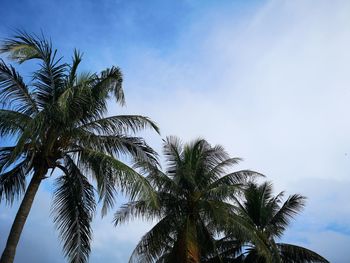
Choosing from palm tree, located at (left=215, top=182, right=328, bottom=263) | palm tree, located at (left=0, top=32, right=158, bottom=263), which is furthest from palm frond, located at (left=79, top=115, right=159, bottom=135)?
palm tree, located at (left=215, top=182, right=328, bottom=263)

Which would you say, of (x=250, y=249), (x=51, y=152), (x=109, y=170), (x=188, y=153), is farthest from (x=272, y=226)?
(x=51, y=152)

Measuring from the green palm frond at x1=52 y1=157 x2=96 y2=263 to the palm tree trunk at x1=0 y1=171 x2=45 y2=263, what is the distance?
119 cm

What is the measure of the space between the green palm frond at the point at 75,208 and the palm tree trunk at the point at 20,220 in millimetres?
1190

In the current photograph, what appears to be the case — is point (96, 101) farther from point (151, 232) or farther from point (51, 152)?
point (151, 232)

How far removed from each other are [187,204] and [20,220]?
31.0 feet

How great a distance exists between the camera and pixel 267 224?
2514 centimetres

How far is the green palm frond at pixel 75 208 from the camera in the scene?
1331cm

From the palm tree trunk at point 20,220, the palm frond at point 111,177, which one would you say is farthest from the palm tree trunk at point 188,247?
the palm tree trunk at point 20,220

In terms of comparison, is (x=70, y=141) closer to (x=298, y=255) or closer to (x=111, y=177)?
(x=111, y=177)

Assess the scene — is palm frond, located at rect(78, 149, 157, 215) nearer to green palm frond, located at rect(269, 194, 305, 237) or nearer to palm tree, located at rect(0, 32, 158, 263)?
palm tree, located at rect(0, 32, 158, 263)

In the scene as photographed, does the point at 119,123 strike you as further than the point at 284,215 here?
No

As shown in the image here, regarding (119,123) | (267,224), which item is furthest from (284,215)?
(119,123)

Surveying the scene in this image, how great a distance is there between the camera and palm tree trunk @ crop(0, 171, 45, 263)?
1114 centimetres

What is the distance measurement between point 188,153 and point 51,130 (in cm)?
956
